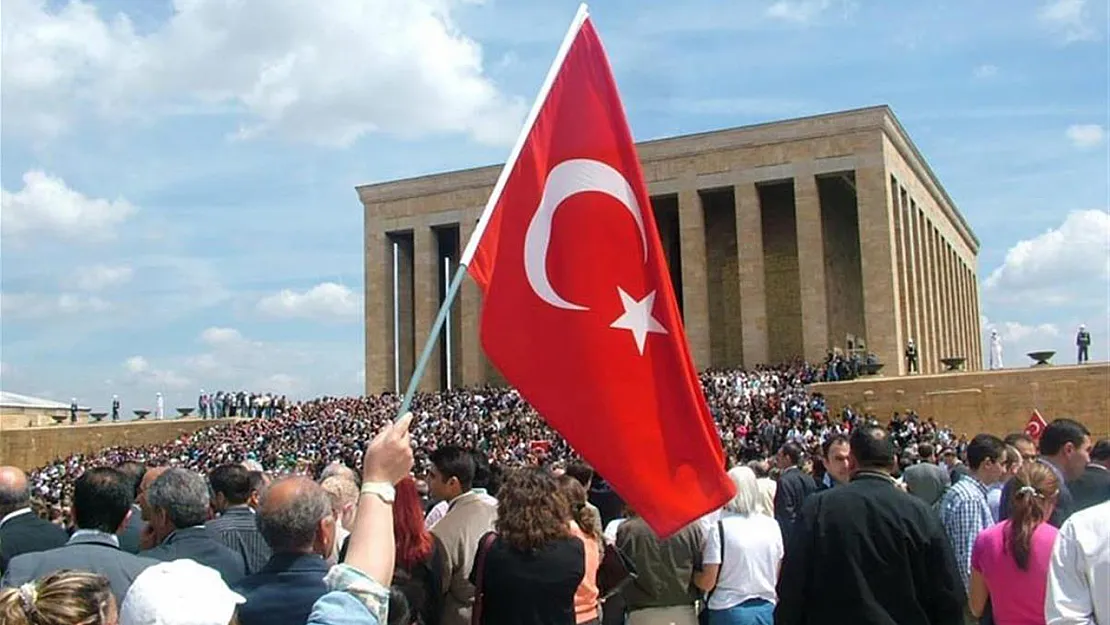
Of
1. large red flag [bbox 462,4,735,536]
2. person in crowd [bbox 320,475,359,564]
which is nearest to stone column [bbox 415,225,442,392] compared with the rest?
person in crowd [bbox 320,475,359,564]

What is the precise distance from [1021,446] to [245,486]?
15.9 ft

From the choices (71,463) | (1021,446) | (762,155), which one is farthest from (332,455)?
(1021,446)

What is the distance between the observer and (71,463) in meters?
36.2

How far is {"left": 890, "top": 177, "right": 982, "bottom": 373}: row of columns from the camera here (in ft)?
138

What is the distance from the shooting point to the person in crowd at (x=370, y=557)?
8.14 ft

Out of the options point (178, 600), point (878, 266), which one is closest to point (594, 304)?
point (178, 600)

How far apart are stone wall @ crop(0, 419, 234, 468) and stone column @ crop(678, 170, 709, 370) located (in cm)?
1916

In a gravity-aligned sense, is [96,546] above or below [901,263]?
below

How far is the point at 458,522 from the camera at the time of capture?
16.5 feet

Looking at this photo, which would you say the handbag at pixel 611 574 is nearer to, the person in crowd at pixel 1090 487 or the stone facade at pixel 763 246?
the person in crowd at pixel 1090 487

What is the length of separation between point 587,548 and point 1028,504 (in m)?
1.98

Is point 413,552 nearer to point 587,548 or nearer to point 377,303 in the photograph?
point 587,548

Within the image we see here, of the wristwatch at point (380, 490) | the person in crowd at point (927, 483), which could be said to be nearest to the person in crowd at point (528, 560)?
the wristwatch at point (380, 490)

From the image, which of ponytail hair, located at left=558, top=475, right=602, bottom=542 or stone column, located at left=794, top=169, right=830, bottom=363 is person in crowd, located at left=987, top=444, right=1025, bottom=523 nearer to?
ponytail hair, located at left=558, top=475, right=602, bottom=542
